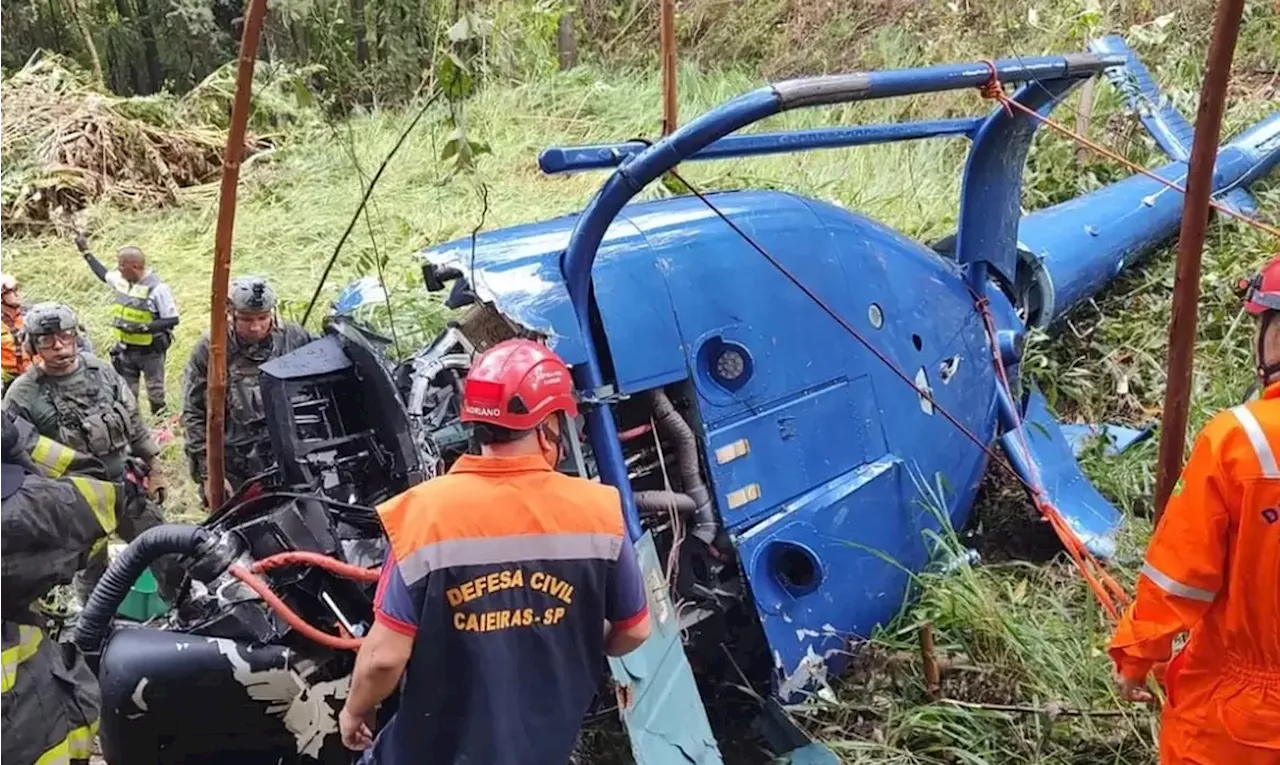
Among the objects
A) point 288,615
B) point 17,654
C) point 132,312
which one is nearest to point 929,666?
point 288,615

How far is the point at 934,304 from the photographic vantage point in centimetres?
409

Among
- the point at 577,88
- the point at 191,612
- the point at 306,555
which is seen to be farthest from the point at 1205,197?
the point at 577,88

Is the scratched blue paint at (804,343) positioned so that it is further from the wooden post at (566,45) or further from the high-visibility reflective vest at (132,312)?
the wooden post at (566,45)

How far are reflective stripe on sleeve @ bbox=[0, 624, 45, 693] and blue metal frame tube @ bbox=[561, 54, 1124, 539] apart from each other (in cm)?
159

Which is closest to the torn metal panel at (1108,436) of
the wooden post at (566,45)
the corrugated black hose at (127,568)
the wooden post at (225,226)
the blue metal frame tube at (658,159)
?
the blue metal frame tube at (658,159)

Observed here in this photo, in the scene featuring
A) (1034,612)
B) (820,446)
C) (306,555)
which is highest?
(306,555)

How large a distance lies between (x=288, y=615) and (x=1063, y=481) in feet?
9.74

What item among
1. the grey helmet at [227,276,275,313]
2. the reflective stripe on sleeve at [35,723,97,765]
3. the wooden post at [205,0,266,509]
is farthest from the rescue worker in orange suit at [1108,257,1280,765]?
the grey helmet at [227,276,275,313]

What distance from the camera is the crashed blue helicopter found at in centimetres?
285

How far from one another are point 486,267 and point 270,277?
6196mm

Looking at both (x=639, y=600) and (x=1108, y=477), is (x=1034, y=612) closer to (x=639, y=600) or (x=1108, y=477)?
(x=1108, y=477)

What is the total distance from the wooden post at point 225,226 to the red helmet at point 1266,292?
91.2 inches

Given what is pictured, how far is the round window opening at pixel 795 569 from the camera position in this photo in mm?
3488

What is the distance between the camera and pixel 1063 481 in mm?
4309
